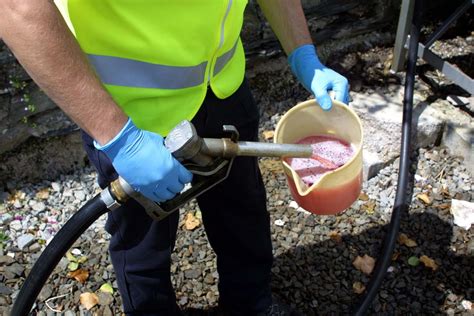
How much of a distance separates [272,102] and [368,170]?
70cm

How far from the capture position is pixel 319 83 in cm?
181

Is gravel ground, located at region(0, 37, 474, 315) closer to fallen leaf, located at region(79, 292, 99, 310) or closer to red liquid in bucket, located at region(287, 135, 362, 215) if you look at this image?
fallen leaf, located at region(79, 292, 99, 310)

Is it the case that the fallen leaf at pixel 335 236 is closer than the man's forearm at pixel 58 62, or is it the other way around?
the man's forearm at pixel 58 62

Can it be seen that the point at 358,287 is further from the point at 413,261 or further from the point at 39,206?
the point at 39,206

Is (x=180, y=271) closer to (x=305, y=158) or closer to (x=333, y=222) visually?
(x=333, y=222)

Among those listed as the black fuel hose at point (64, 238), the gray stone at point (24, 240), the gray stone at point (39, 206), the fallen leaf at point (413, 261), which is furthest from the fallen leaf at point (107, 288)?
the fallen leaf at point (413, 261)

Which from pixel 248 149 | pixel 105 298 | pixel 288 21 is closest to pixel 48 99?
pixel 105 298

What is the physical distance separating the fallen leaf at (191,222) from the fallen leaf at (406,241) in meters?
0.89

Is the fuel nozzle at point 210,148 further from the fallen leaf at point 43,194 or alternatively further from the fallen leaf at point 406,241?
the fallen leaf at point 43,194

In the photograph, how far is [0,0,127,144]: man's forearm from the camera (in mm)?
1203

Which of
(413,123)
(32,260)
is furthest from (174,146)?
(413,123)

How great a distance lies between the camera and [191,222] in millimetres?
2676

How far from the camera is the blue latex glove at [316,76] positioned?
5.93 ft

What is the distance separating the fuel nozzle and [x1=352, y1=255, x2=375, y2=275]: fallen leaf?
1.05m
